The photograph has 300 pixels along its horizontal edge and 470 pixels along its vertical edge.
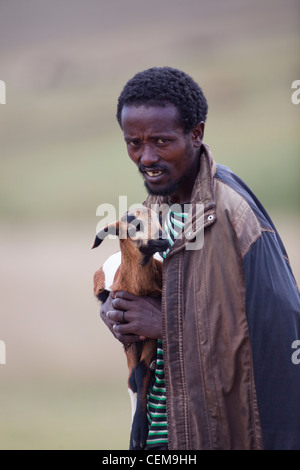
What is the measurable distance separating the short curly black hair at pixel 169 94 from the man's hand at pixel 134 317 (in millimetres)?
586

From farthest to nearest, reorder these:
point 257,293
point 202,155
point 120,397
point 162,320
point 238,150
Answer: point 238,150
point 120,397
point 202,155
point 162,320
point 257,293

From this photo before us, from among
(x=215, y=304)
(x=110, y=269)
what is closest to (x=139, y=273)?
(x=110, y=269)

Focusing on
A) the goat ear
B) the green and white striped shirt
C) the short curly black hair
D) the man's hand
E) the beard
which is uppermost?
the short curly black hair

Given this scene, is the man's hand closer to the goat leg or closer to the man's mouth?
the goat leg

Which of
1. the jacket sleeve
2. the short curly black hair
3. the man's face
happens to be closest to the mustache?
the man's face

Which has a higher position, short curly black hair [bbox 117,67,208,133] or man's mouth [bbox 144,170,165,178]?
short curly black hair [bbox 117,67,208,133]

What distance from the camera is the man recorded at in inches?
74.5

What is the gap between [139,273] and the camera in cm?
219

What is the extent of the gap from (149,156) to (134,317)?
1.75 feet

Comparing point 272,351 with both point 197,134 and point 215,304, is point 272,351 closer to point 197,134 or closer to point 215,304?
point 215,304
